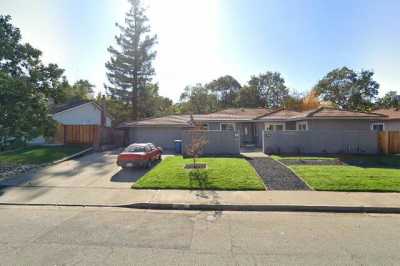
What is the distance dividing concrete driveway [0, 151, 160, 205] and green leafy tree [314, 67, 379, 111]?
4476 cm

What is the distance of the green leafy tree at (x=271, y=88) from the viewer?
53.2 m

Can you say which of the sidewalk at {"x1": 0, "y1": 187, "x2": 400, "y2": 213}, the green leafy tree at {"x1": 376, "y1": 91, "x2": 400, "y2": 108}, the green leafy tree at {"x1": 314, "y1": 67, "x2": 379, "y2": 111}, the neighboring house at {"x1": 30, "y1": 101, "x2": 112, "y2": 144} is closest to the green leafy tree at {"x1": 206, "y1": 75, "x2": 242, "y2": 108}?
the green leafy tree at {"x1": 314, "y1": 67, "x2": 379, "y2": 111}

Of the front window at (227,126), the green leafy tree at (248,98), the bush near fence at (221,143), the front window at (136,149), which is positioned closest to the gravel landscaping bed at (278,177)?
the bush near fence at (221,143)

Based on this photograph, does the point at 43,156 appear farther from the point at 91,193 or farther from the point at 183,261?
the point at 183,261

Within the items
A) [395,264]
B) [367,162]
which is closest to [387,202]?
[395,264]

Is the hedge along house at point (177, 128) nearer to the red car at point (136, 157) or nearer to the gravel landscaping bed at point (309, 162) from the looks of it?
the gravel landscaping bed at point (309, 162)

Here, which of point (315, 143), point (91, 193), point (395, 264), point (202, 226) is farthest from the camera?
point (315, 143)

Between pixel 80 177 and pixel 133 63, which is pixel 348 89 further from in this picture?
pixel 80 177

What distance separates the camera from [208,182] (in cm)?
994

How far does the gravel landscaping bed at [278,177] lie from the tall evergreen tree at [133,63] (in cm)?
2657

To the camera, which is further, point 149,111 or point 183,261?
point 149,111

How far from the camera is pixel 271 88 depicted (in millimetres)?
54125

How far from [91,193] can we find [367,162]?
1504cm

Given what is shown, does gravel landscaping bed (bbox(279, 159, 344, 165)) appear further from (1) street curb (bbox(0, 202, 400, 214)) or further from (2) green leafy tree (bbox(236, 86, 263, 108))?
(2) green leafy tree (bbox(236, 86, 263, 108))
